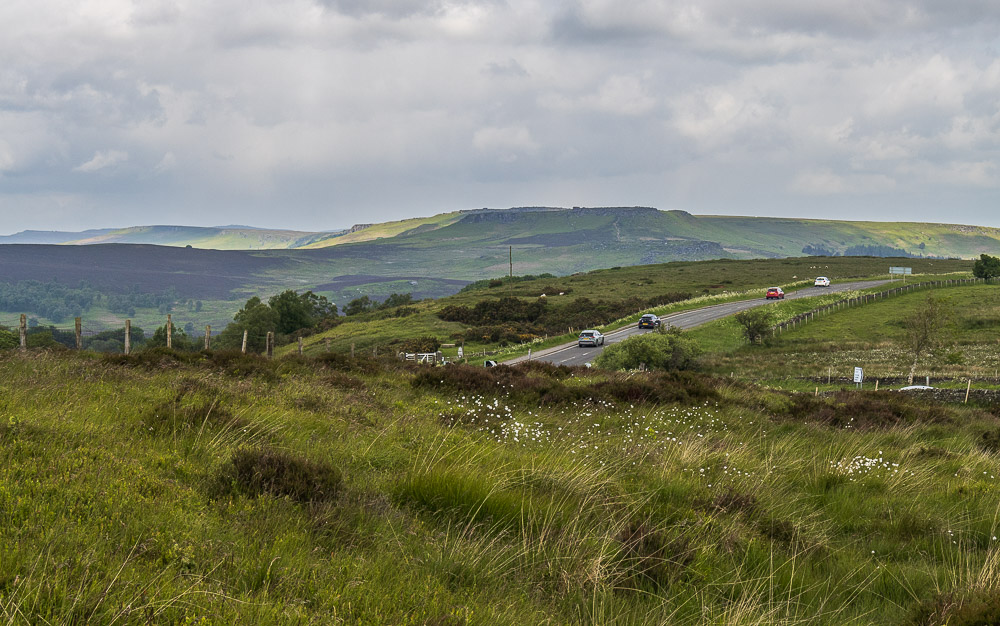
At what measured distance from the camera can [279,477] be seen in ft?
18.2

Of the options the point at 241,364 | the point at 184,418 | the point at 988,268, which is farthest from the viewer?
the point at 988,268

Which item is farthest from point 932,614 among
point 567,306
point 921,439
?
point 567,306

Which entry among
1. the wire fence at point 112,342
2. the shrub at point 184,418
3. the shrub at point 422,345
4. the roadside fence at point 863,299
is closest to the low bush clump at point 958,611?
the shrub at point 184,418

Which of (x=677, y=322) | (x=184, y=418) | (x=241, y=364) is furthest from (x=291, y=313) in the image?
(x=184, y=418)

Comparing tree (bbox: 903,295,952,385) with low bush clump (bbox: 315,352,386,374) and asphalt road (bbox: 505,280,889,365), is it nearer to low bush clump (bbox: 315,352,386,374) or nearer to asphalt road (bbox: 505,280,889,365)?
asphalt road (bbox: 505,280,889,365)

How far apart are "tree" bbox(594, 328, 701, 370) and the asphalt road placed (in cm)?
331

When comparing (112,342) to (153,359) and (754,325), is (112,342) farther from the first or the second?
(153,359)

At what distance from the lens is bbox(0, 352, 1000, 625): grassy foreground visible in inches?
149

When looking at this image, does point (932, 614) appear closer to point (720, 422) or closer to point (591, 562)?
point (591, 562)

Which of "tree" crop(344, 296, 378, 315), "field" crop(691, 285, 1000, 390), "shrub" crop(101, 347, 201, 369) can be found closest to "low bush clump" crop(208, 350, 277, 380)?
"shrub" crop(101, 347, 201, 369)

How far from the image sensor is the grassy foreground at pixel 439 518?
3797 millimetres

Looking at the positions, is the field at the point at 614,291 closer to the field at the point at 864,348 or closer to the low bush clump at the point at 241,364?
the field at the point at 864,348

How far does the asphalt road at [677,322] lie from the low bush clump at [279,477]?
3437 cm

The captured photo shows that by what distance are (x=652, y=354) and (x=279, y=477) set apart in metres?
38.0
